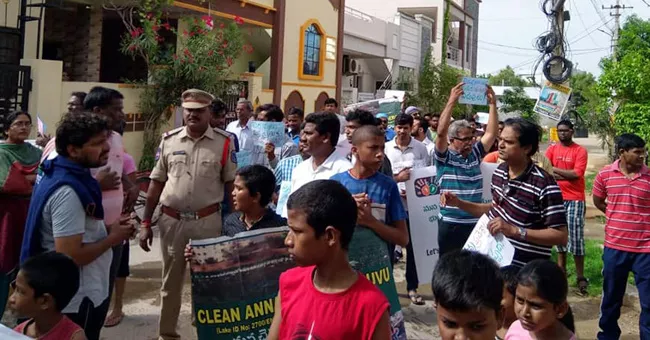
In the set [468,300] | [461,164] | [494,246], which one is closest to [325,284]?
[468,300]

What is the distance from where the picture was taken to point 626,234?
5141mm

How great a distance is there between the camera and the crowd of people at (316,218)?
2.29m

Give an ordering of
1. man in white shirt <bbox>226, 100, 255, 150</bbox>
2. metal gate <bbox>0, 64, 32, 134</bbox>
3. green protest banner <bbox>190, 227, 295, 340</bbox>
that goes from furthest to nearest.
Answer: metal gate <bbox>0, 64, 32, 134</bbox>
man in white shirt <bbox>226, 100, 255, 150</bbox>
green protest banner <bbox>190, 227, 295, 340</bbox>

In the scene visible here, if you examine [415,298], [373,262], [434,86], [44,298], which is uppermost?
[434,86]

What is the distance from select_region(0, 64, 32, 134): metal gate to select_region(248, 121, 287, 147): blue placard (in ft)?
13.4

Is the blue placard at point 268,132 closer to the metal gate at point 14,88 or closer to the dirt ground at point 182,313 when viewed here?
the dirt ground at point 182,313

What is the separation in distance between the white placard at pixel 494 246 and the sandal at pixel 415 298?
7.47 ft

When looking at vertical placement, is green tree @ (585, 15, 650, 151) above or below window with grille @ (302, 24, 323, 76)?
below

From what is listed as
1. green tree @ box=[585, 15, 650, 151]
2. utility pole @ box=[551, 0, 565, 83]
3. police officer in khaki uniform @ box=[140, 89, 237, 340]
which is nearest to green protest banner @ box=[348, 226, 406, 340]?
police officer in khaki uniform @ box=[140, 89, 237, 340]

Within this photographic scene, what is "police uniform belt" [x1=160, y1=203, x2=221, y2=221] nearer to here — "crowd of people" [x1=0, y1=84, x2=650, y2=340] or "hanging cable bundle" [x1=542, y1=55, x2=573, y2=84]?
"crowd of people" [x1=0, y1=84, x2=650, y2=340]

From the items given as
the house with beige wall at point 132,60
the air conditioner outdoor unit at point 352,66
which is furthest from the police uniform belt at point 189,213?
the air conditioner outdoor unit at point 352,66

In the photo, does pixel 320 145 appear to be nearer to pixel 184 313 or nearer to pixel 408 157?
pixel 184 313

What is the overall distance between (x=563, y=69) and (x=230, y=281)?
7.98m

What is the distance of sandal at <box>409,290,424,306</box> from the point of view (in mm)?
6289
